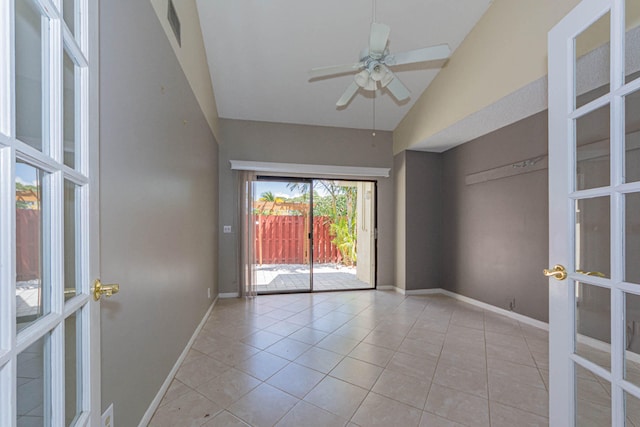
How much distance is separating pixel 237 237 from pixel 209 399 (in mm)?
2784

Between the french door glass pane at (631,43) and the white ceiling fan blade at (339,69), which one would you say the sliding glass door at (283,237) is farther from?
the french door glass pane at (631,43)

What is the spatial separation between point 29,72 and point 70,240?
1.45 ft

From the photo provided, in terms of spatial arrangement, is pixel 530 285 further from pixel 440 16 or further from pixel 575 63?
pixel 440 16

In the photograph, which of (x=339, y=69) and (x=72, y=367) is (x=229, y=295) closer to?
(x=339, y=69)

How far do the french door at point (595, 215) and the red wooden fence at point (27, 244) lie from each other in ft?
5.62

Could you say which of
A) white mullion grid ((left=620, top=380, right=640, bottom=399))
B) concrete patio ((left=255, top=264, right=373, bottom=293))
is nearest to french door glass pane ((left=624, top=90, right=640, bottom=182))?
white mullion grid ((left=620, top=380, right=640, bottom=399))

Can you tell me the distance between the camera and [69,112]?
803mm

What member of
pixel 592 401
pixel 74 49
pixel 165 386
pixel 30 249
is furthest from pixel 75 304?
pixel 592 401

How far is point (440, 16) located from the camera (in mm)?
3062

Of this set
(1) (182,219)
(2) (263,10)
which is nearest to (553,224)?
(1) (182,219)

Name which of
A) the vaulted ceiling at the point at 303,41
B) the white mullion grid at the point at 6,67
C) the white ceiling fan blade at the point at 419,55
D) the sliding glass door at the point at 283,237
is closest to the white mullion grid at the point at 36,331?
the white mullion grid at the point at 6,67

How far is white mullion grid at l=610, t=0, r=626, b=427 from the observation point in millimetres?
951

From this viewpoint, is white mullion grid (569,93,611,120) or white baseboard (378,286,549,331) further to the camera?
white baseboard (378,286,549,331)

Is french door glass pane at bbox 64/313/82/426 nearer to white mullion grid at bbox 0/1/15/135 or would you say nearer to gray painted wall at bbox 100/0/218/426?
gray painted wall at bbox 100/0/218/426
